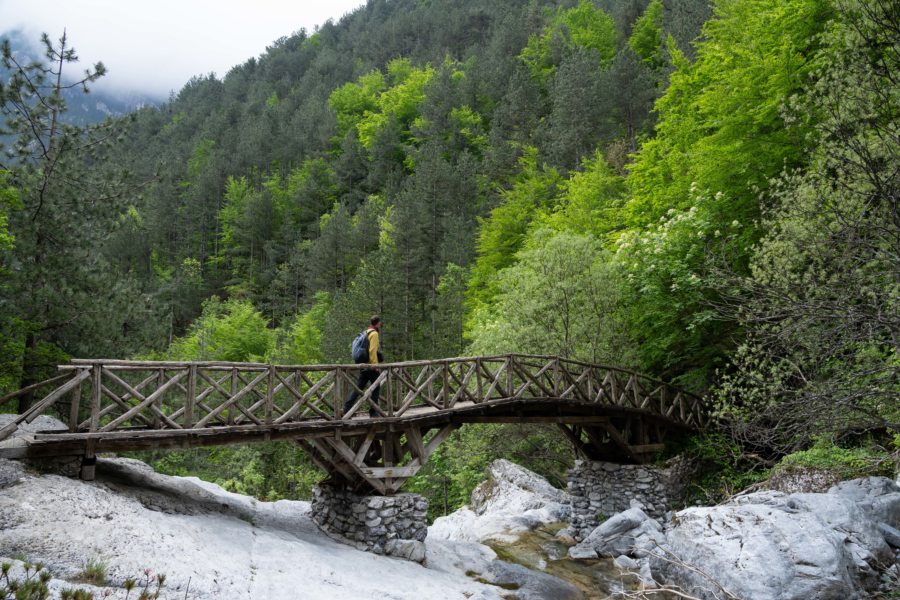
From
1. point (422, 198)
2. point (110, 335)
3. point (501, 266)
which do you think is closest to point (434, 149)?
point (422, 198)

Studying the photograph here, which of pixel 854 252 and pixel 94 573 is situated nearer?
pixel 94 573

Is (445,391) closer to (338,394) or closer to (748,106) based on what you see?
(338,394)

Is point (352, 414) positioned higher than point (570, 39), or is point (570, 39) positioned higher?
point (570, 39)

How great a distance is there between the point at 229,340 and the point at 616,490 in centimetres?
2610

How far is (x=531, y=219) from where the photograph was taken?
1188 inches

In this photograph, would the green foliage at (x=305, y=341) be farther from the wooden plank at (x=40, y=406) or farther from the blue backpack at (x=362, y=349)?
the wooden plank at (x=40, y=406)

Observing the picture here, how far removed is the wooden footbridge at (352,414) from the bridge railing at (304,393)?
0.09 feet

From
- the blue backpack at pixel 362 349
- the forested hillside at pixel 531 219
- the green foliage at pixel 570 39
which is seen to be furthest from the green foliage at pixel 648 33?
the blue backpack at pixel 362 349

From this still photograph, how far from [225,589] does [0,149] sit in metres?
10.6

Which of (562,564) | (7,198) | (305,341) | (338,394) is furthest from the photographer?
(305,341)

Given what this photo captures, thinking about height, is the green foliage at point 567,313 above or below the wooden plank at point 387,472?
above

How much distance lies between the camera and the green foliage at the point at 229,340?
33438 mm

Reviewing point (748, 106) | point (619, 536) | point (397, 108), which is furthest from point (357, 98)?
point (619, 536)

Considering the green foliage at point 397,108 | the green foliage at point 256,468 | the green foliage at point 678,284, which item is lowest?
the green foliage at point 256,468
